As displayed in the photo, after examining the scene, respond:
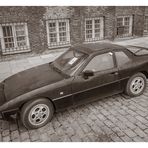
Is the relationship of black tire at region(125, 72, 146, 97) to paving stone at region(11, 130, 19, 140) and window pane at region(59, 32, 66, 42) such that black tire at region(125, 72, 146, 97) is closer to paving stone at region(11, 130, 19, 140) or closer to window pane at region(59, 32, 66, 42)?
paving stone at region(11, 130, 19, 140)

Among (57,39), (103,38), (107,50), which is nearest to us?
(107,50)

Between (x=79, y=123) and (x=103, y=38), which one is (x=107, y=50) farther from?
(x=103, y=38)

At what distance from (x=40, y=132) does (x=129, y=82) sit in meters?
2.88

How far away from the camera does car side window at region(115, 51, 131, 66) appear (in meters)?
5.16

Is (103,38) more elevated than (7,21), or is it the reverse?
(7,21)

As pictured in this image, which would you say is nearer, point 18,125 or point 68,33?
point 18,125

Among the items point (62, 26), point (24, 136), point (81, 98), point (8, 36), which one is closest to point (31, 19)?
point (8, 36)

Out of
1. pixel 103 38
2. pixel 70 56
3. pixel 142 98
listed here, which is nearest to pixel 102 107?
pixel 142 98

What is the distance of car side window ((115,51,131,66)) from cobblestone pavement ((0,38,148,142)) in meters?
1.11

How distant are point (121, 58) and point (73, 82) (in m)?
1.68

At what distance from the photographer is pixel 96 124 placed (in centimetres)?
442

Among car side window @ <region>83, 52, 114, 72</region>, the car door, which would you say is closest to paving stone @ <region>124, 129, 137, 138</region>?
the car door

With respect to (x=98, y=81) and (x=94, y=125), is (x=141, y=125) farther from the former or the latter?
(x=98, y=81)

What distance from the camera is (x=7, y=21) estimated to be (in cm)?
954
